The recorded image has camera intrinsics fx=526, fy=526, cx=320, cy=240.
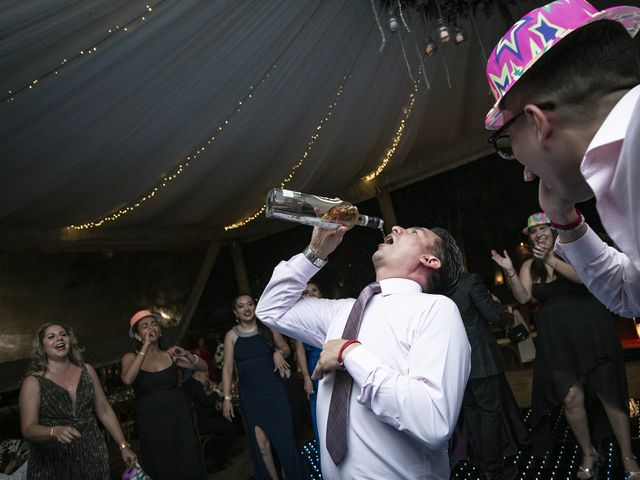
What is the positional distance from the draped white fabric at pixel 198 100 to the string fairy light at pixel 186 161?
1.0 inches

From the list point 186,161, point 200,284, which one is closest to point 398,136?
point 186,161

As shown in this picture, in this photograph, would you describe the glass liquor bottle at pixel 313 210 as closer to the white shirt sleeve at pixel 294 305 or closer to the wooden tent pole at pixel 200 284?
the white shirt sleeve at pixel 294 305

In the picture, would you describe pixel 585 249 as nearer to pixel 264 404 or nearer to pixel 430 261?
pixel 430 261

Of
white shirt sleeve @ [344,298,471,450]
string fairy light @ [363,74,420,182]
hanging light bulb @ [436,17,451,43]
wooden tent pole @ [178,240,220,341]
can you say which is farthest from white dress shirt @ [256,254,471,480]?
wooden tent pole @ [178,240,220,341]

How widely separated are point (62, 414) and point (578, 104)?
3.13 m

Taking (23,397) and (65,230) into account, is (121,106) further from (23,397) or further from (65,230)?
(65,230)

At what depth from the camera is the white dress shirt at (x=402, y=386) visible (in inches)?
50.3

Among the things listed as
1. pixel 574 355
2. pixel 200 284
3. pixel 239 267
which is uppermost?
pixel 239 267

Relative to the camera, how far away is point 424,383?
1.30 meters

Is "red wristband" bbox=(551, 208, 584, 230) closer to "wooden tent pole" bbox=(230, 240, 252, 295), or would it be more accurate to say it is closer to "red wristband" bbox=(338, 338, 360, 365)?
"red wristband" bbox=(338, 338, 360, 365)

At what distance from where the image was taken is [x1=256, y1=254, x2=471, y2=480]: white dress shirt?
1278mm

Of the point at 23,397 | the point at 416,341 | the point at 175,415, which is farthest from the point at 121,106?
the point at 416,341

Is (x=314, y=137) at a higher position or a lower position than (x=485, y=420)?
higher

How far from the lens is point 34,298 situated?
6.14m
